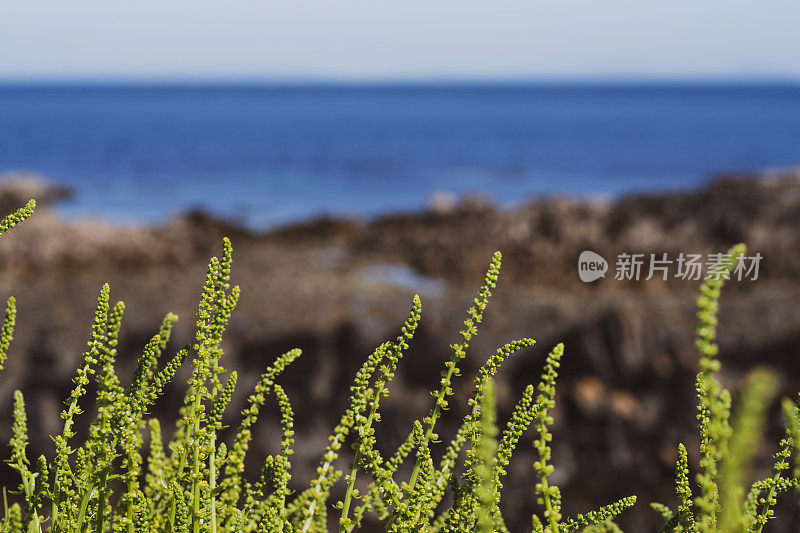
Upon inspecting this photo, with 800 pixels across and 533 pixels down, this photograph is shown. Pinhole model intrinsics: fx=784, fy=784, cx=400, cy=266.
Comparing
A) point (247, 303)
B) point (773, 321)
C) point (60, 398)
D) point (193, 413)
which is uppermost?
point (773, 321)

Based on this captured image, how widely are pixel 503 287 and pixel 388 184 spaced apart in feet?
86.9

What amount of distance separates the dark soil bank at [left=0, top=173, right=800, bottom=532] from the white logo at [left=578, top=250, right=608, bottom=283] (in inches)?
6.0

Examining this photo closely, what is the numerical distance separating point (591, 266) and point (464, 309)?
109 inches

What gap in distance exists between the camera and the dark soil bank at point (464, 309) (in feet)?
14.1

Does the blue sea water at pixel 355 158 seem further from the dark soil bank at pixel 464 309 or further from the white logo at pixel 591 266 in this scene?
the white logo at pixel 591 266

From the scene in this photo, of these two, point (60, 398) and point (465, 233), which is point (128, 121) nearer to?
point (465, 233)

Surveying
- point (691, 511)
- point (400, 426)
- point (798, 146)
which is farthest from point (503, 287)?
point (798, 146)

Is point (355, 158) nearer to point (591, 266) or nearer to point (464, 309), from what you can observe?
point (591, 266)

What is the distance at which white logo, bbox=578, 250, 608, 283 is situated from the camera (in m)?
9.74

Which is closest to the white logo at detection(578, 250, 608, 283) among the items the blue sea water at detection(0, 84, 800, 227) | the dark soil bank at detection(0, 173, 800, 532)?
the dark soil bank at detection(0, 173, 800, 532)

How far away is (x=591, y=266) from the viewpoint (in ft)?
33.5

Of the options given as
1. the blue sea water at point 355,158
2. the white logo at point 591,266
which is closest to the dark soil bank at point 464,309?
the white logo at point 591,266

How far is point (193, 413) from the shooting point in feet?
3.58

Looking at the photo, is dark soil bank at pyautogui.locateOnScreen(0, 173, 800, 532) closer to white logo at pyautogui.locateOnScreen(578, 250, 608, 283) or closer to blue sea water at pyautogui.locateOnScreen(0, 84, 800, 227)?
white logo at pyautogui.locateOnScreen(578, 250, 608, 283)
